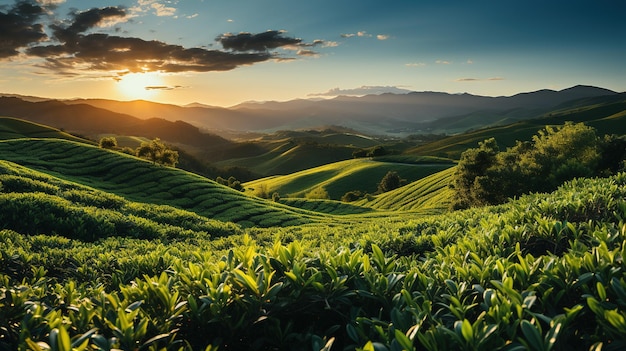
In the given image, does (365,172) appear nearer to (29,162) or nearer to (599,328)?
(29,162)

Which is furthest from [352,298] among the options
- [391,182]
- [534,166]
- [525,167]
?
[391,182]

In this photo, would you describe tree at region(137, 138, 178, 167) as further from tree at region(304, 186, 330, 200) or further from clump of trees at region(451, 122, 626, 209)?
tree at region(304, 186, 330, 200)

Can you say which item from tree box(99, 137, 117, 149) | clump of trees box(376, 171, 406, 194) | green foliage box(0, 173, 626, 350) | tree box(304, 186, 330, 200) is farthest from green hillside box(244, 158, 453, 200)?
green foliage box(0, 173, 626, 350)

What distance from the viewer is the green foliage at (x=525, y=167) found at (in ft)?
163

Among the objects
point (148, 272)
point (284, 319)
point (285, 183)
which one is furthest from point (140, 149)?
point (285, 183)

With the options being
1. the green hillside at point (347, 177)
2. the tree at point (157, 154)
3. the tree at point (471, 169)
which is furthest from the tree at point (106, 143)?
the tree at point (471, 169)

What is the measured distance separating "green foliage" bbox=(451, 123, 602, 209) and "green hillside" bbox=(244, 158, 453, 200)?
5838 cm

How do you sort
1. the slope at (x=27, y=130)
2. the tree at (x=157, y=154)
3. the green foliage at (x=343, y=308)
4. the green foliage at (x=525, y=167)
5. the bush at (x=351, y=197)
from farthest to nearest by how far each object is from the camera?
the slope at (x=27, y=130)
the bush at (x=351, y=197)
the tree at (x=157, y=154)
the green foliage at (x=525, y=167)
the green foliage at (x=343, y=308)

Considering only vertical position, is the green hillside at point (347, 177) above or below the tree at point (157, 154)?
below

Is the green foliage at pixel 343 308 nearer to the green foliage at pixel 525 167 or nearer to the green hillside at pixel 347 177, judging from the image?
the green foliage at pixel 525 167

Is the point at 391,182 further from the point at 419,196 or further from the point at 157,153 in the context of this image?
the point at 157,153

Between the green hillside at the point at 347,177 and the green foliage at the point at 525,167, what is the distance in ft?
192

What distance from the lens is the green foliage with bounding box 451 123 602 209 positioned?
163ft

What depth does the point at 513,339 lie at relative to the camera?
10.6 feet
